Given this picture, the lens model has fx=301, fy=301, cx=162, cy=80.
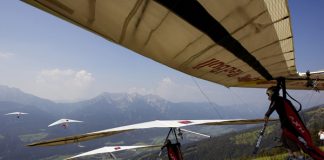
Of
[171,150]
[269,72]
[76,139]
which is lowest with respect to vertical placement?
[171,150]

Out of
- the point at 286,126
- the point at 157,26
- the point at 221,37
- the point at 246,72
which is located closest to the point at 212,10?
the point at 157,26

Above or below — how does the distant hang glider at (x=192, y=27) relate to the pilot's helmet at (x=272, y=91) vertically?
above

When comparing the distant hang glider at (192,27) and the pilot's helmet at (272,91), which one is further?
the pilot's helmet at (272,91)

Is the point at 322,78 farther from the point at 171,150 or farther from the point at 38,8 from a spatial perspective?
the point at 38,8

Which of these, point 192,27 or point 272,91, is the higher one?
point 192,27

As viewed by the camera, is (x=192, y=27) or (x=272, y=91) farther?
(x=272, y=91)

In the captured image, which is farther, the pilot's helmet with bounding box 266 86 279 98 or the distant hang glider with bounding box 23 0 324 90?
the pilot's helmet with bounding box 266 86 279 98

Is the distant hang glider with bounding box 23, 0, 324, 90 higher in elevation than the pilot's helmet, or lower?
higher

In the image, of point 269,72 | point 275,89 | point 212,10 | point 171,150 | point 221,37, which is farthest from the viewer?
point 171,150
